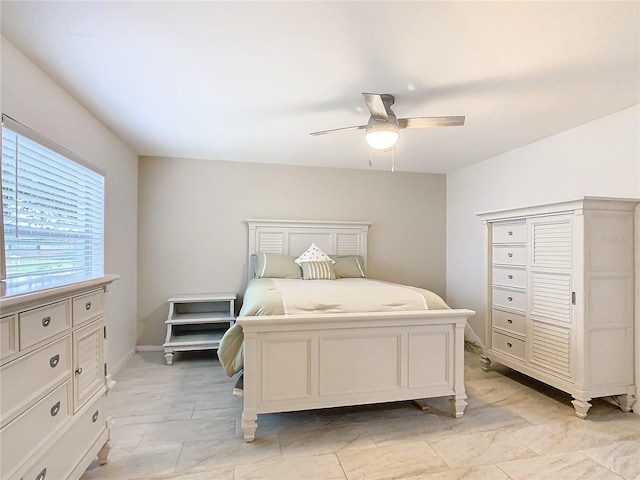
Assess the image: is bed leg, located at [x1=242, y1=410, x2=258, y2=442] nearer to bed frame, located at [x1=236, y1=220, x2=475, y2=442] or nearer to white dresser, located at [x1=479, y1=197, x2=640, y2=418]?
bed frame, located at [x1=236, y1=220, x2=475, y2=442]

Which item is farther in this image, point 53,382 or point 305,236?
point 305,236

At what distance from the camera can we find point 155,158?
13.6ft

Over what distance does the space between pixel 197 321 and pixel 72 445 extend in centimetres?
217

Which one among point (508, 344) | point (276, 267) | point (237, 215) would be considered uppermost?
point (237, 215)

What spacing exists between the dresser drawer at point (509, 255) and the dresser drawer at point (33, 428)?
130 inches

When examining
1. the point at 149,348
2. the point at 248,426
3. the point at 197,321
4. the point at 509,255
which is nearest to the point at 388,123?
the point at 509,255

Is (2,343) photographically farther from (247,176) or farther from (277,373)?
(247,176)

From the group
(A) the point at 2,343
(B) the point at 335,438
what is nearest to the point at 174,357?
(B) the point at 335,438

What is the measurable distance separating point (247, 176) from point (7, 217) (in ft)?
8.87

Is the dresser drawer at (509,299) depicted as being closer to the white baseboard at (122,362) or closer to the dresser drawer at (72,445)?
the dresser drawer at (72,445)

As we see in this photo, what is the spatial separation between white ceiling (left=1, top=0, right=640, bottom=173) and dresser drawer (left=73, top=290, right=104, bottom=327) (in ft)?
4.36

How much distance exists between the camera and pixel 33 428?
126 cm

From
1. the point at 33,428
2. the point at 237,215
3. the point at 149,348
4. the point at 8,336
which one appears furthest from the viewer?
the point at 237,215

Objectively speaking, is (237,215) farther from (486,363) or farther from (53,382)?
(486,363)
